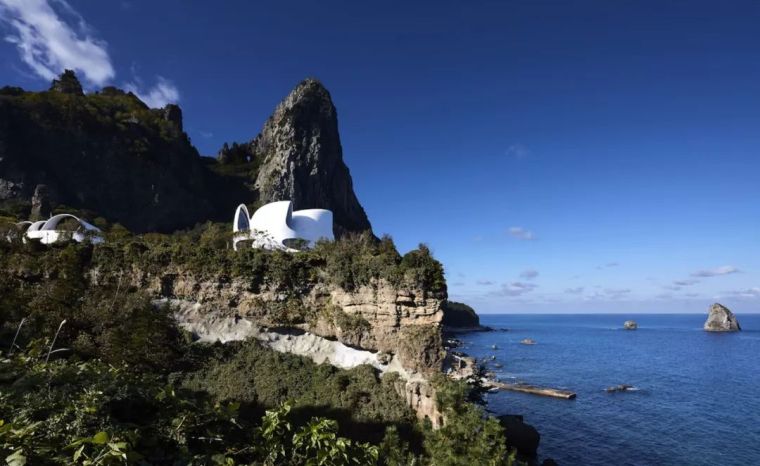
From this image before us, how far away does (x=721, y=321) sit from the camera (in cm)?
12456

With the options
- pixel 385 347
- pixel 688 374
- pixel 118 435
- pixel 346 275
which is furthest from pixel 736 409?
pixel 118 435

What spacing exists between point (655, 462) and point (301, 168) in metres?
96.5

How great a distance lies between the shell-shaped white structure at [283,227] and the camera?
48.7 meters

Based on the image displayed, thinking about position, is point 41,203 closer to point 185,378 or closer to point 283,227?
point 283,227

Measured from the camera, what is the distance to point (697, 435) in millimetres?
31078

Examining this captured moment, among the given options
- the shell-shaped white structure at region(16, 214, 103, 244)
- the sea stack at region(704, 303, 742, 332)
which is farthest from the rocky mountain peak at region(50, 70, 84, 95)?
the sea stack at region(704, 303, 742, 332)

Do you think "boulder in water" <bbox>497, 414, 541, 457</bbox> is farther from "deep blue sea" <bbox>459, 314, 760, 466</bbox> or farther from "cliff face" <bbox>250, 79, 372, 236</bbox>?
"cliff face" <bbox>250, 79, 372, 236</bbox>

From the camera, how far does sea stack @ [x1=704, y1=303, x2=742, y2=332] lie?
124 metres

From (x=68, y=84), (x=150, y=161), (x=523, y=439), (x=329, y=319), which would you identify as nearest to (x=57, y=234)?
(x=329, y=319)

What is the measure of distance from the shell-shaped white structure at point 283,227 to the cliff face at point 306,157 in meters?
48.7

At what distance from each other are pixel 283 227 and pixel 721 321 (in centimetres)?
14427

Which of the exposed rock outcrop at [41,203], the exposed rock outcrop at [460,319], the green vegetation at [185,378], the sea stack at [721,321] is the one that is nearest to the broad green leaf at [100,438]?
the green vegetation at [185,378]

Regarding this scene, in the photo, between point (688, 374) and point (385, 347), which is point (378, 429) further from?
point (688, 374)

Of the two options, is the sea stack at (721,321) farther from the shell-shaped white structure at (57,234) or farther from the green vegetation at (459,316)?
the shell-shaped white structure at (57,234)
